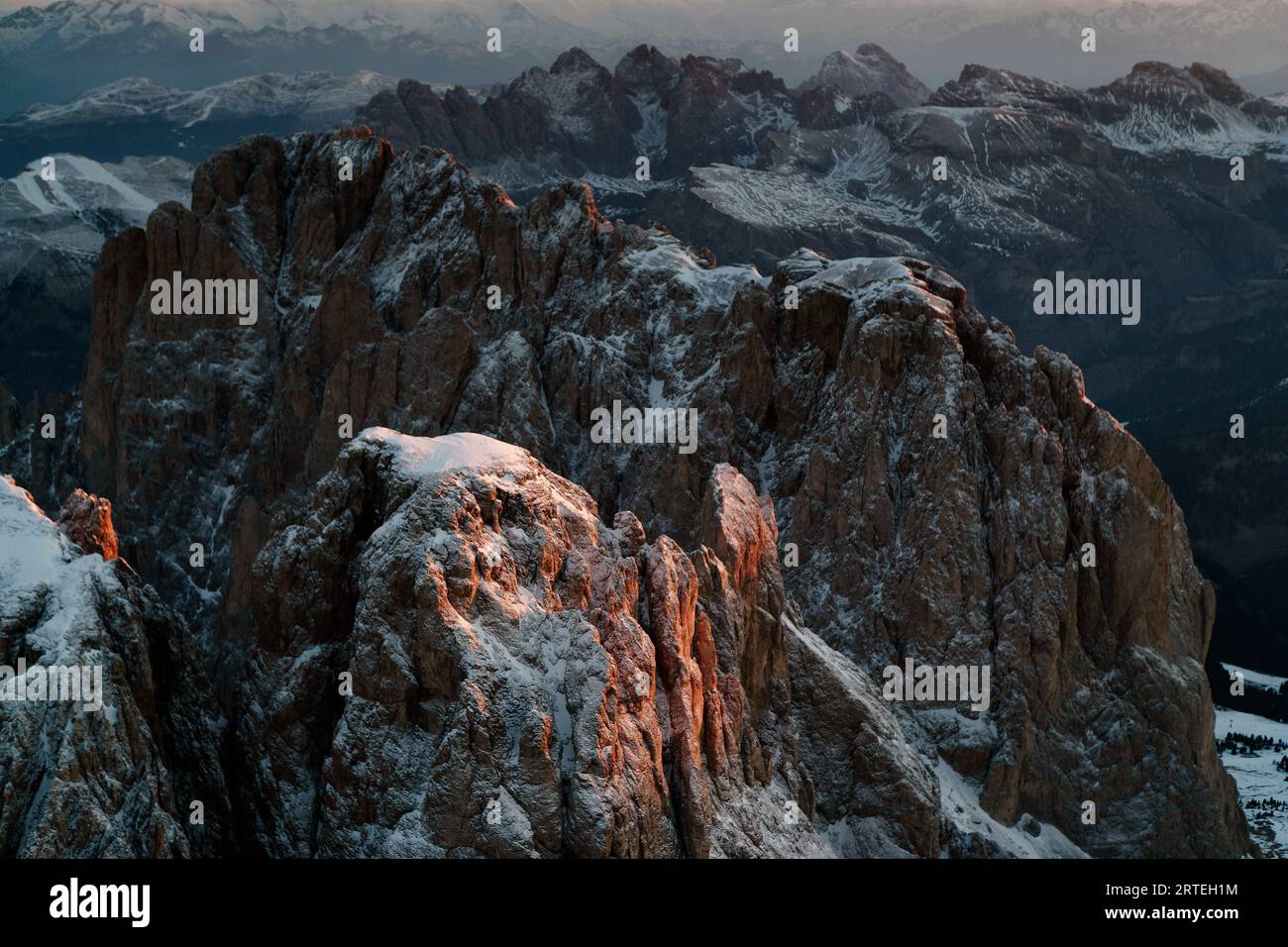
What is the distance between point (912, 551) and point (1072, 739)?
20912 millimetres

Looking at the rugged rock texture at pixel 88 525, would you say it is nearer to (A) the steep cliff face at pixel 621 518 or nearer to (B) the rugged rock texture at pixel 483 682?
(B) the rugged rock texture at pixel 483 682

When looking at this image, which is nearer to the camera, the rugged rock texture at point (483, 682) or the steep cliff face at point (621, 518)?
the rugged rock texture at point (483, 682)

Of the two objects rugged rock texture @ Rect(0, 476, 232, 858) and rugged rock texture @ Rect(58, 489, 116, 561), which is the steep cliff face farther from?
rugged rock texture @ Rect(58, 489, 116, 561)

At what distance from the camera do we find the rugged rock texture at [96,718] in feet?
206

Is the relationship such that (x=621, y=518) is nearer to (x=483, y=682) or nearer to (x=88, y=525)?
(x=483, y=682)

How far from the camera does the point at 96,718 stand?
213 ft

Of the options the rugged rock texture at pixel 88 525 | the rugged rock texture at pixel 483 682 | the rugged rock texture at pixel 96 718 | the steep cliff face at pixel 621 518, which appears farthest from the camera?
the rugged rock texture at pixel 88 525

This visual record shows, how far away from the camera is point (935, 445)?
457 ft

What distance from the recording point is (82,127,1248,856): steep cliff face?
2896 inches

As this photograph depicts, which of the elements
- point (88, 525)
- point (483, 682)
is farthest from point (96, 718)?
point (483, 682)

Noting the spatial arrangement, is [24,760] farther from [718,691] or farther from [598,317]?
[598,317]

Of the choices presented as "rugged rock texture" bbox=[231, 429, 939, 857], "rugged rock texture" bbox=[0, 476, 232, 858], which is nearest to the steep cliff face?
"rugged rock texture" bbox=[231, 429, 939, 857]

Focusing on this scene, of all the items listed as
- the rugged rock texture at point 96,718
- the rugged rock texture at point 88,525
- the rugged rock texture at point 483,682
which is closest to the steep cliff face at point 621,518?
the rugged rock texture at point 483,682

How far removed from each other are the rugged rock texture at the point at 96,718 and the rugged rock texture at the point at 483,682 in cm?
383
